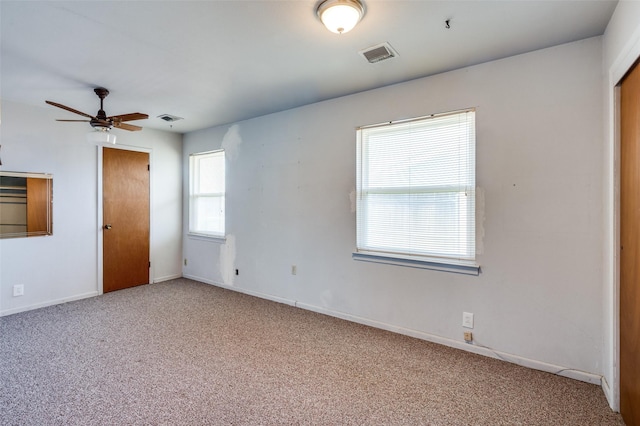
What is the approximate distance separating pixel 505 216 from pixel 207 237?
414cm

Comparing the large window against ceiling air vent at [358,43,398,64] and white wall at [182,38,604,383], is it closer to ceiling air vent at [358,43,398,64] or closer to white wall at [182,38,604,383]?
white wall at [182,38,604,383]

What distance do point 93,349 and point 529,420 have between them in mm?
3386

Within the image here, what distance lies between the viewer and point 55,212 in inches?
155

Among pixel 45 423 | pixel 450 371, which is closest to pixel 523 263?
pixel 450 371

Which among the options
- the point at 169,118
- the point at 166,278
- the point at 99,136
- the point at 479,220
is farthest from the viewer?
the point at 166,278

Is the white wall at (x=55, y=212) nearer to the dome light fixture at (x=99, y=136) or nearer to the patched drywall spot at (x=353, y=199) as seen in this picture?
the dome light fixture at (x=99, y=136)

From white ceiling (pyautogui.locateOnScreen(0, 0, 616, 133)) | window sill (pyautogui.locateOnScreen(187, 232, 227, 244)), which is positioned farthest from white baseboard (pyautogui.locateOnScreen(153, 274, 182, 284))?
white ceiling (pyautogui.locateOnScreen(0, 0, 616, 133))

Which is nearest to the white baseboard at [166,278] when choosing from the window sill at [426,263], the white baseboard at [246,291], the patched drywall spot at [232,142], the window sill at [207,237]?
the white baseboard at [246,291]

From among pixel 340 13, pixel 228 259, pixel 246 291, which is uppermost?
pixel 340 13

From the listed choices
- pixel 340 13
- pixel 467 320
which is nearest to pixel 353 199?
pixel 467 320

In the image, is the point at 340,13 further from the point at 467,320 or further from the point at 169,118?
the point at 169,118

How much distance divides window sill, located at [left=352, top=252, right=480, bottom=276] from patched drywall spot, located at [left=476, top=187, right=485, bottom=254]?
0.16m

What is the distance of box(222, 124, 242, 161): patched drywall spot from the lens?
4508 millimetres

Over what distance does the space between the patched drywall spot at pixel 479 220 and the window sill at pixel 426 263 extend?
158mm
